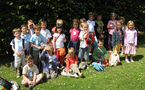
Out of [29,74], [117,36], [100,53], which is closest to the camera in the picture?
[29,74]

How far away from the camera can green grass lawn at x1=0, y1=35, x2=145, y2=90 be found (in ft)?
18.5

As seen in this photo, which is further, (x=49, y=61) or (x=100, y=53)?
(x=100, y=53)

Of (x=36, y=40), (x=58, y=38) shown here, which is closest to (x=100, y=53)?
(x=58, y=38)

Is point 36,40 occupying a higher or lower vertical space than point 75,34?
lower

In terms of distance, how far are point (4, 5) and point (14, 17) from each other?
767 millimetres

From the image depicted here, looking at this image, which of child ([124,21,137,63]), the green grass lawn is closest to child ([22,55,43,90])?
the green grass lawn

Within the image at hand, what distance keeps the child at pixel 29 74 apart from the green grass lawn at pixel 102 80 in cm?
20

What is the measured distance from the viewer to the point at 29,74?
19.1 feet

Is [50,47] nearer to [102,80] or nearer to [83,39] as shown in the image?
[83,39]

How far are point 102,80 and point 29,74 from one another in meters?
2.88

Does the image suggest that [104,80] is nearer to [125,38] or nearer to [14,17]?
[125,38]

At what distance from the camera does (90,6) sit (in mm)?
8930

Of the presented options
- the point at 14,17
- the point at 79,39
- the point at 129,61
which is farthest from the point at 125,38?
the point at 14,17

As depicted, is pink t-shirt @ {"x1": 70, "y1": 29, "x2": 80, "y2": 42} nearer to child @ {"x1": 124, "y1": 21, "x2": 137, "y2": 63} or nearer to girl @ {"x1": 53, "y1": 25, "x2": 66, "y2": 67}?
girl @ {"x1": 53, "y1": 25, "x2": 66, "y2": 67}
